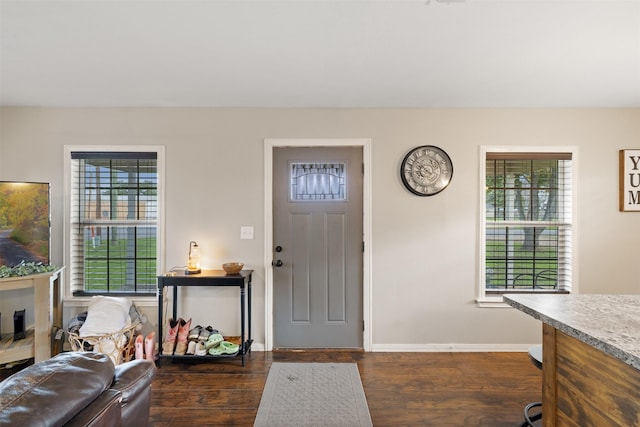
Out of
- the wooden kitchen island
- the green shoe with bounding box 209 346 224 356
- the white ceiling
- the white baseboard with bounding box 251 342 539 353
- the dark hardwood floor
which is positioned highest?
the white ceiling

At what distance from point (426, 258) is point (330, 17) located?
229 centimetres

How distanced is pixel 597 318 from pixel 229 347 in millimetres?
2618

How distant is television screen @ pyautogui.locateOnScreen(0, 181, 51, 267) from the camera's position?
2773 millimetres

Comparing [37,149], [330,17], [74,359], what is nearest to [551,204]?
[330,17]

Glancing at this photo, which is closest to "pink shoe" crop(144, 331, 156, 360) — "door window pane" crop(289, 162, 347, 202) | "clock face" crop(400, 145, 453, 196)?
"door window pane" crop(289, 162, 347, 202)

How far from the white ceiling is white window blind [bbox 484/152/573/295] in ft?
2.11

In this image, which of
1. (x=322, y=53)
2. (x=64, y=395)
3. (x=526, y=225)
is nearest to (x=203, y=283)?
(x=64, y=395)

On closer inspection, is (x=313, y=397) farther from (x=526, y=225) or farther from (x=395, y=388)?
(x=526, y=225)

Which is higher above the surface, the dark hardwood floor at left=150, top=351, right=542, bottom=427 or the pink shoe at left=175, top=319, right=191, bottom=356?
the pink shoe at left=175, top=319, right=191, bottom=356

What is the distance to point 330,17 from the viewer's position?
5.86 ft

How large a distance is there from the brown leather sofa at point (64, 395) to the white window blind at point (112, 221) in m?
2.24

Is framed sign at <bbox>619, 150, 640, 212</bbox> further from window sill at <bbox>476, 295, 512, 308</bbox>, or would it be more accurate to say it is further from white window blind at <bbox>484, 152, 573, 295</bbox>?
window sill at <bbox>476, 295, 512, 308</bbox>

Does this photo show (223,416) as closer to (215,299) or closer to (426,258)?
(215,299)

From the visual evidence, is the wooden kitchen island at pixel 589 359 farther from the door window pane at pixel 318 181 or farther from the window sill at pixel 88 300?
the window sill at pixel 88 300
